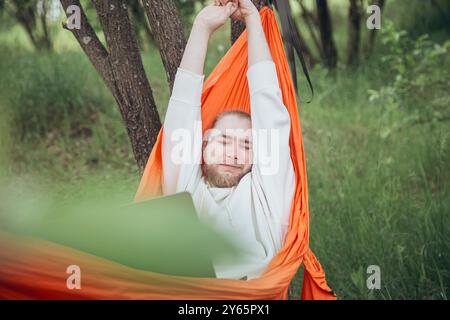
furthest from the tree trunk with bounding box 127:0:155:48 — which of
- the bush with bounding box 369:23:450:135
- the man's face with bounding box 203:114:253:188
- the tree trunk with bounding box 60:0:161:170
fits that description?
the man's face with bounding box 203:114:253:188

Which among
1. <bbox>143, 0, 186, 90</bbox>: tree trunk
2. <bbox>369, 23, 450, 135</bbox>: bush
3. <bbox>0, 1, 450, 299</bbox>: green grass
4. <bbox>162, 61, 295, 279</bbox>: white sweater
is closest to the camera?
<bbox>162, 61, 295, 279</bbox>: white sweater

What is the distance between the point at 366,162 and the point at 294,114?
1.64 m

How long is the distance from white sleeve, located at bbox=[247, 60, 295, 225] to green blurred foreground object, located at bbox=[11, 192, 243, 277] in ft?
0.77

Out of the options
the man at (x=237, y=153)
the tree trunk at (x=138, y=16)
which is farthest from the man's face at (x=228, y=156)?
the tree trunk at (x=138, y=16)

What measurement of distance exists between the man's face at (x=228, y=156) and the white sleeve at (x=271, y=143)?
4 cm

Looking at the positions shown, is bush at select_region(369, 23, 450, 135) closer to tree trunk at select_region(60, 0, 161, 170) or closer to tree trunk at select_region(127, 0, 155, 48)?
tree trunk at select_region(60, 0, 161, 170)

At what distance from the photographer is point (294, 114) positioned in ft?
6.24

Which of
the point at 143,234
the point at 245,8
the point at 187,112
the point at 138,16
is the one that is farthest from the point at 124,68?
the point at 138,16

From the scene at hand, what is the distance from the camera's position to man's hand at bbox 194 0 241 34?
1.88 m
